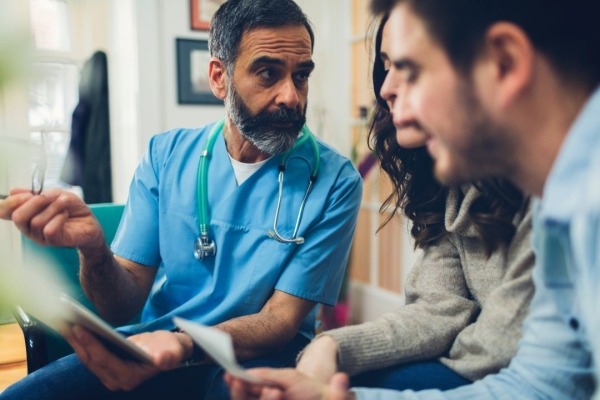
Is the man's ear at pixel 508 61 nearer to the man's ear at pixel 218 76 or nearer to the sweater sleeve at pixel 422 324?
the sweater sleeve at pixel 422 324

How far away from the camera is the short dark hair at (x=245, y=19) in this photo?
3.97ft

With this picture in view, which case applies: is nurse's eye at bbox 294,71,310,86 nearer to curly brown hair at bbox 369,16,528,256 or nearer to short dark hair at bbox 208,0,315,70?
short dark hair at bbox 208,0,315,70

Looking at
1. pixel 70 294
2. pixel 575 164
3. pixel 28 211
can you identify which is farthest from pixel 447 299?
pixel 70 294

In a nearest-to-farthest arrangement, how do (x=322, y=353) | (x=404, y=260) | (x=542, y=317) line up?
(x=542, y=317) < (x=322, y=353) < (x=404, y=260)

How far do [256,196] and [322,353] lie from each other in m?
0.47

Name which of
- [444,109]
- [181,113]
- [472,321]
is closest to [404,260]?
[181,113]

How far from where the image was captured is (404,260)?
2.45 m

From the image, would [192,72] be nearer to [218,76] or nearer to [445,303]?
[218,76]

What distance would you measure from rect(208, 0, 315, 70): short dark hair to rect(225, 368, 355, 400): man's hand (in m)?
0.77

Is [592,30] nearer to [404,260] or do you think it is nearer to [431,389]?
[431,389]

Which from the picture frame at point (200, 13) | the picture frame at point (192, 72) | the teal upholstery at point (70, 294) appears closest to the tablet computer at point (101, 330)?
the teal upholstery at point (70, 294)

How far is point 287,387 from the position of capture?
69cm

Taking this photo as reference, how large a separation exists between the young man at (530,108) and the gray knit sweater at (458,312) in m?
0.11

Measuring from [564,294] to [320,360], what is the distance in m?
0.33
